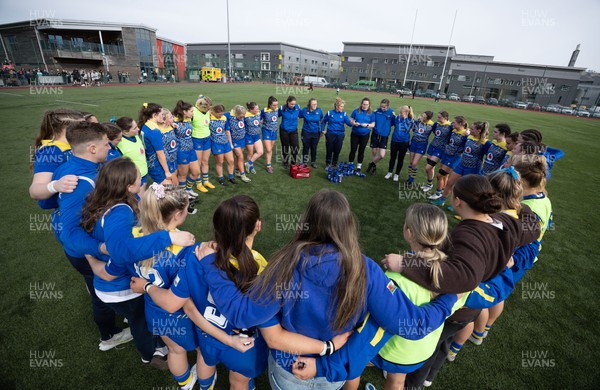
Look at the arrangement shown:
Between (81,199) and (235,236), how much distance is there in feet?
5.52

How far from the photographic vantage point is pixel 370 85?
5756 centimetres

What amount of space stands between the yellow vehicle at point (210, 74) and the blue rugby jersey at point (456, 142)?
5068cm

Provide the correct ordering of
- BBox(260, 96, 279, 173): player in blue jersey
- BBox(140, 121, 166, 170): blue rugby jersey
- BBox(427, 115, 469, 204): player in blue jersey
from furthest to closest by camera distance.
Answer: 1. BBox(260, 96, 279, 173): player in blue jersey
2. BBox(427, 115, 469, 204): player in blue jersey
3. BBox(140, 121, 166, 170): blue rugby jersey

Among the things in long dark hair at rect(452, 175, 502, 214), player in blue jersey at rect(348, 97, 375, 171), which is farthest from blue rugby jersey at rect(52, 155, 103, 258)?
Answer: player in blue jersey at rect(348, 97, 375, 171)

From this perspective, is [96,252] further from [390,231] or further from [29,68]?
[29,68]

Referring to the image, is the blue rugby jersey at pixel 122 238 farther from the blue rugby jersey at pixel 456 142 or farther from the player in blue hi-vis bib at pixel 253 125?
the blue rugby jersey at pixel 456 142

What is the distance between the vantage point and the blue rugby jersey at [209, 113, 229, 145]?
662 centimetres

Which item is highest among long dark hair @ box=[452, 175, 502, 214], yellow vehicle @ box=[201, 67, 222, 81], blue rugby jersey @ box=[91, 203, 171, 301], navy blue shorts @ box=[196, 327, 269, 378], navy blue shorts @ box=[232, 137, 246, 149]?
yellow vehicle @ box=[201, 67, 222, 81]

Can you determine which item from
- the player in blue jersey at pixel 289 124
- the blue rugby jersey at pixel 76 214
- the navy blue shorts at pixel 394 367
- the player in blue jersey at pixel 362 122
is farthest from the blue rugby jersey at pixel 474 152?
the blue rugby jersey at pixel 76 214

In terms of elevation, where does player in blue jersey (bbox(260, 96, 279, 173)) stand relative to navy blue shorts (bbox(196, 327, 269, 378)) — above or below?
above

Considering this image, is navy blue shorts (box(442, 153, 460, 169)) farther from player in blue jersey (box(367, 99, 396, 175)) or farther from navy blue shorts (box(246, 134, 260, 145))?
navy blue shorts (box(246, 134, 260, 145))

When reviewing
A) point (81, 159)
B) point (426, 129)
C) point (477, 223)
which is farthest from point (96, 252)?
point (426, 129)

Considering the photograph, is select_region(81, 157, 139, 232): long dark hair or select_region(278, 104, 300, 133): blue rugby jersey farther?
select_region(278, 104, 300, 133): blue rugby jersey

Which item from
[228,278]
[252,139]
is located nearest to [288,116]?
[252,139]
